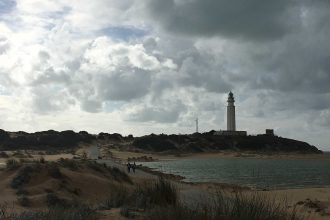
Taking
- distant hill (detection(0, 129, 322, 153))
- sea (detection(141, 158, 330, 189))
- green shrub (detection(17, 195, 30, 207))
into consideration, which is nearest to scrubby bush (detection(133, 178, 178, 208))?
green shrub (detection(17, 195, 30, 207))

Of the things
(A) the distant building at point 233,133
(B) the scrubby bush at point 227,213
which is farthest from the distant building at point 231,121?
(B) the scrubby bush at point 227,213

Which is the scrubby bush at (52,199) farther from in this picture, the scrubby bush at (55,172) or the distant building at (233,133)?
the distant building at (233,133)

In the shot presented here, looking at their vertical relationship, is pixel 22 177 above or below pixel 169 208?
below

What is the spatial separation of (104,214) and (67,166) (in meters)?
21.0

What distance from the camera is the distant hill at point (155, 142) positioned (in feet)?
375

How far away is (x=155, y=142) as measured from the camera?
130875 mm

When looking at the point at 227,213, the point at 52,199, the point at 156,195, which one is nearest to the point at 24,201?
the point at 52,199

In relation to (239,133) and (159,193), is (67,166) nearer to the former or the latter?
(159,193)

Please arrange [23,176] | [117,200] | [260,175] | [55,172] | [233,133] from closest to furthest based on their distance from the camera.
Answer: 1. [117,200]
2. [23,176]
3. [55,172]
4. [260,175]
5. [233,133]

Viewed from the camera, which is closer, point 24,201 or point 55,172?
point 24,201

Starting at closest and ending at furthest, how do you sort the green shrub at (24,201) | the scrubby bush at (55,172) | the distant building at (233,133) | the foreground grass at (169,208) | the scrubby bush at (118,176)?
the foreground grass at (169,208) → the green shrub at (24,201) → the scrubby bush at (55,172) → the scrubby bush at (118,176) → the distant building at (233,133)

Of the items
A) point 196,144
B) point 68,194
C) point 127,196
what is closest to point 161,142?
point 196,144

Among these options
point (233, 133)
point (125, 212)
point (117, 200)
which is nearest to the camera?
point (125, 212)

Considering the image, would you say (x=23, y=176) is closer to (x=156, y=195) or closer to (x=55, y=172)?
(x=55, y=172)
